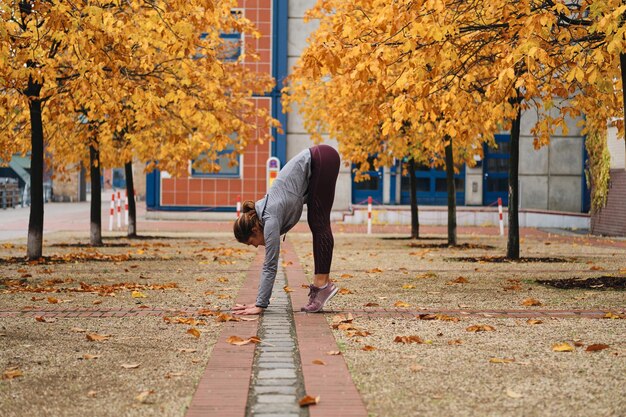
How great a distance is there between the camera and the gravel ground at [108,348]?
5135 mm

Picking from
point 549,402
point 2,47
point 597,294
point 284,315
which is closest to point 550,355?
point 549,402

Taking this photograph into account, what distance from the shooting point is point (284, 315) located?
27.9 feet

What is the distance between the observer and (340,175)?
41844 millimetres

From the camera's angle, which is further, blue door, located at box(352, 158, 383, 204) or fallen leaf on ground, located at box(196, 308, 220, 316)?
blue door, located at box(352, 158, 383, 204)

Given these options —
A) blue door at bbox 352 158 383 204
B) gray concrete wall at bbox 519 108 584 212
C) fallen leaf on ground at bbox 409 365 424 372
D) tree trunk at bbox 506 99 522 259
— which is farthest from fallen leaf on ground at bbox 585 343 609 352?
gray concrete wall at bbox 519 108 584 212

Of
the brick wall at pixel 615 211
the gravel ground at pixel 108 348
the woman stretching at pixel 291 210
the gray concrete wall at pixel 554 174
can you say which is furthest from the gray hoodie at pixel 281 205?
the gray concrete wall at pixel 554 174

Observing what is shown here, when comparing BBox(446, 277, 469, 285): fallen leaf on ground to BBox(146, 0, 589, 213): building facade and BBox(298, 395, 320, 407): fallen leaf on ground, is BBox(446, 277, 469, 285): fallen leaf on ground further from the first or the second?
BBox(146, 0, 589, 213): building facade

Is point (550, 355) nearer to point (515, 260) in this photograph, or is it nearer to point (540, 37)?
point (540, 37)

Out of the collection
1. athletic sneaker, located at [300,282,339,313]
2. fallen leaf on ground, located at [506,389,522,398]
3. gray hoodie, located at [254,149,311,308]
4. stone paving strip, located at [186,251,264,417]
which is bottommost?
stone paving strip, located at [186,251,264,417]

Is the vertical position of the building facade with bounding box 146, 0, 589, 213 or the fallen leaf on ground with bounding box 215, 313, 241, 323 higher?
the building facade with bounding box 146, 0, 589, 213

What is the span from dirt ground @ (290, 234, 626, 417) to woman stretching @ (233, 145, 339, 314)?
62 cm

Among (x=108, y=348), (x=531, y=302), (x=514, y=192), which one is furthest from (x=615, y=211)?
(x=108, y=348)

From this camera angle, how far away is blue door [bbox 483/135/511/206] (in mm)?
43125

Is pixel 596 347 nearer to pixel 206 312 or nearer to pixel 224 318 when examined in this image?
pixel 224 318
